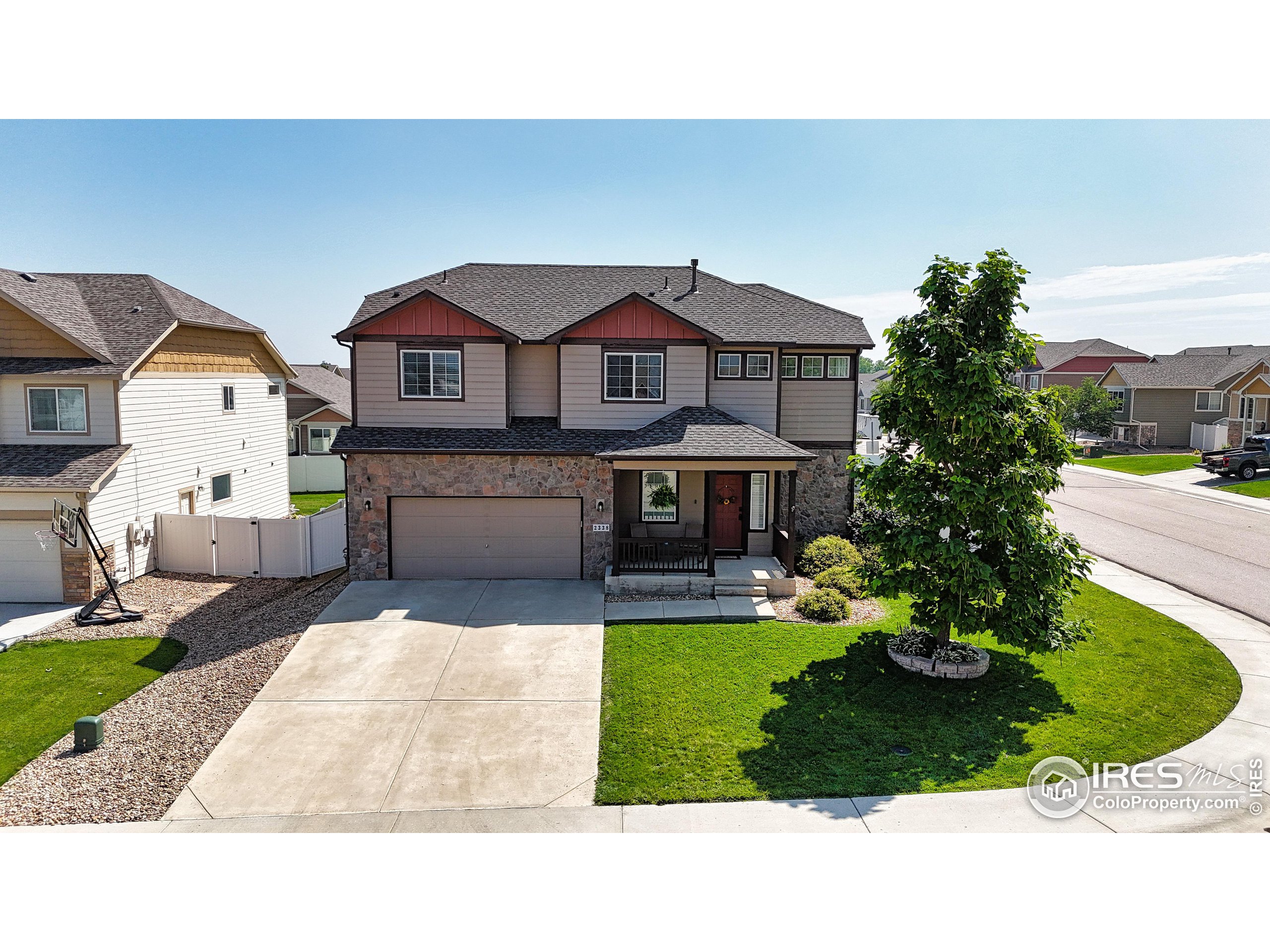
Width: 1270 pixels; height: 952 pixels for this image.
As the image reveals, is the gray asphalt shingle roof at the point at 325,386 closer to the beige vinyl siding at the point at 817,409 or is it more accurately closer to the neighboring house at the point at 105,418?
the neighboring house at the point at 105,418

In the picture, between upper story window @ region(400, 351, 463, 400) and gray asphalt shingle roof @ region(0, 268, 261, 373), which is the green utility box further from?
gray asphalt shingle roof @ region(0, 268, 261, 373)

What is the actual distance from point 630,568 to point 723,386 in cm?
497

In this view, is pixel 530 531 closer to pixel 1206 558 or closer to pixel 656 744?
pixel 656 744

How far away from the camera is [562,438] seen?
1560 centimetres

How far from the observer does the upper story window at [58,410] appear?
51.0 feet

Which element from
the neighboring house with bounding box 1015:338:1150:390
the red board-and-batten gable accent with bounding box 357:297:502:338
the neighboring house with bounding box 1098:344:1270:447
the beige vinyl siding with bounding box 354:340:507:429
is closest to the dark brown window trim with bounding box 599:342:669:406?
the beige vinyl siding with bounding box 354:340:507:429

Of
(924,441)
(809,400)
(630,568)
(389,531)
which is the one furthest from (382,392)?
(924,441)

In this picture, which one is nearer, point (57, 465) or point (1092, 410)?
point (57, 465)

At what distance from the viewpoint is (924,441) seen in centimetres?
1023

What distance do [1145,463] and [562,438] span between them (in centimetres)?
3245

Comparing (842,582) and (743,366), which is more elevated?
(743,366)

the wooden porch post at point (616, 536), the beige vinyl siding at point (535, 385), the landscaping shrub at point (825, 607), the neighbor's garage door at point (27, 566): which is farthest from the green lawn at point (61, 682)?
the landscaping shrub at point (825, 607)

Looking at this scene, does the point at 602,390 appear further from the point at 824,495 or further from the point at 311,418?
the point at 311,418

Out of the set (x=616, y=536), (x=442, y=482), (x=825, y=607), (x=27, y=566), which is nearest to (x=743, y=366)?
(x=616, y=536)
